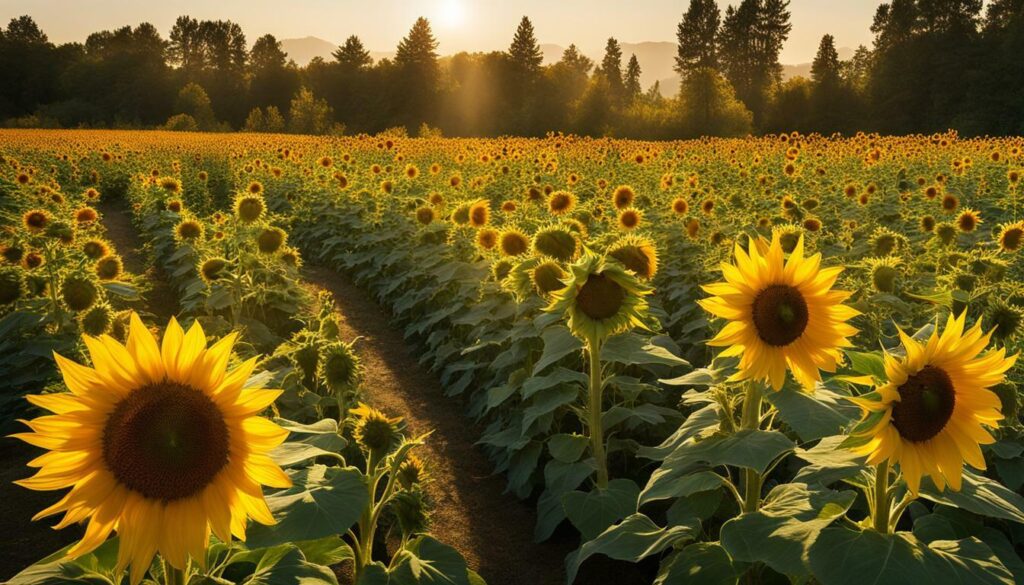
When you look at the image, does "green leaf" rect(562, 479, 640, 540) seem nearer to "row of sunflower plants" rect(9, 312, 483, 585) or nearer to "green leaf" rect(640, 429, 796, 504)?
"green leaf" rect(640, 429, 796, 504)

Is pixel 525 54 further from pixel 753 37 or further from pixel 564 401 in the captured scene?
pixel 564 401

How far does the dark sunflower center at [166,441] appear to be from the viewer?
1.52 metres

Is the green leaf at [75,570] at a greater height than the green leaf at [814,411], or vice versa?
the green leaf at [814,411]

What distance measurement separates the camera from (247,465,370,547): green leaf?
1.83m

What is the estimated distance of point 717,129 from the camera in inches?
1512

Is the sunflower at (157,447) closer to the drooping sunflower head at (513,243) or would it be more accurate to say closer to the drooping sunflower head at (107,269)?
the drooping sunflower head at (513,243)

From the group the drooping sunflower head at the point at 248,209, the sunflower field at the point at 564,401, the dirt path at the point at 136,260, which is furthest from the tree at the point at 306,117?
the drooping sunflower head at the point at 248,209

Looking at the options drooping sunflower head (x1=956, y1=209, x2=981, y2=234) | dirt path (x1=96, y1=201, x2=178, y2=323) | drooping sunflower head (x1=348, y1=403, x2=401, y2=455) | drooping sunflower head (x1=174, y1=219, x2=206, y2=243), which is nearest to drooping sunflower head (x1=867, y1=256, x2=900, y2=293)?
drooping sunflower head (x1=956, y1=209, x2=981, y2=234)

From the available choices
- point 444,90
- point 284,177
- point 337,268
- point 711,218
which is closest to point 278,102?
point 444,90

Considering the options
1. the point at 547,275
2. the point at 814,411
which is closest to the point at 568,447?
the point at 547,275

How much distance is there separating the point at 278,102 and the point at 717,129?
42.9m

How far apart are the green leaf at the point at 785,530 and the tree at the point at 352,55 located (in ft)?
220

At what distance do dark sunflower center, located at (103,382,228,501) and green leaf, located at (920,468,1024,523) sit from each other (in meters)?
1.73

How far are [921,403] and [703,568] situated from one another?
886mm
